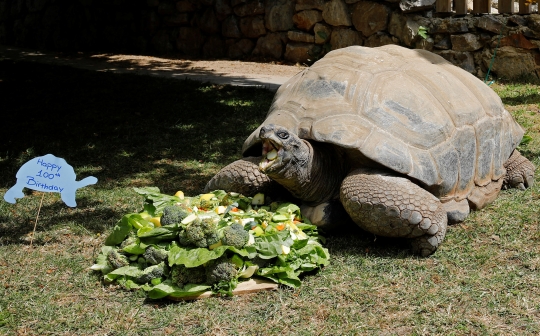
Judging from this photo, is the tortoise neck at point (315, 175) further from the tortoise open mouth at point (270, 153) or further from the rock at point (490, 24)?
the rock at point (490, 24)

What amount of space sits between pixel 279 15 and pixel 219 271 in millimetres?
8170

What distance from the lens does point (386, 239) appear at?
13.1 ft

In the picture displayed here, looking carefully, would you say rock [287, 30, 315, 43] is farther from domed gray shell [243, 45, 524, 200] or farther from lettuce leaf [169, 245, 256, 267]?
lettuce leaf [169, 245, 256, 267]

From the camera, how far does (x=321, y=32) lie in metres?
10.5

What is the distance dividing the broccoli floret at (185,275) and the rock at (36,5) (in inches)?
491

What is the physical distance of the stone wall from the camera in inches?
336

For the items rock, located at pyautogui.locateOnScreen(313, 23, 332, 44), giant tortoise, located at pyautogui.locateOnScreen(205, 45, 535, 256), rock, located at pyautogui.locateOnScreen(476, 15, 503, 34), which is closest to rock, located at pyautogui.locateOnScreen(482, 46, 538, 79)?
rock, located at pyautogui.locateOnScreen(476, 15, 503, 34)

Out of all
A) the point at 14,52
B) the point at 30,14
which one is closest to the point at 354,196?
the point at 14,52

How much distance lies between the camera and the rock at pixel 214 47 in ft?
39.4

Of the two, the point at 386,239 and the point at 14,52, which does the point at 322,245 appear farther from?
the point at 14,52

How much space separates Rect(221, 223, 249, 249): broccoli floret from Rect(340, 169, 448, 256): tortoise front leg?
65 centimetres

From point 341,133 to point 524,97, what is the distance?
15.1 feet

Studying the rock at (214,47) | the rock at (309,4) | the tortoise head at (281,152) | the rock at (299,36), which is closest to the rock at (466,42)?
the rock at (309,4)

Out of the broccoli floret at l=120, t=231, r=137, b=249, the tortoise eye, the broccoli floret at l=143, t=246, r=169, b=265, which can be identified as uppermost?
the tortoise eye
